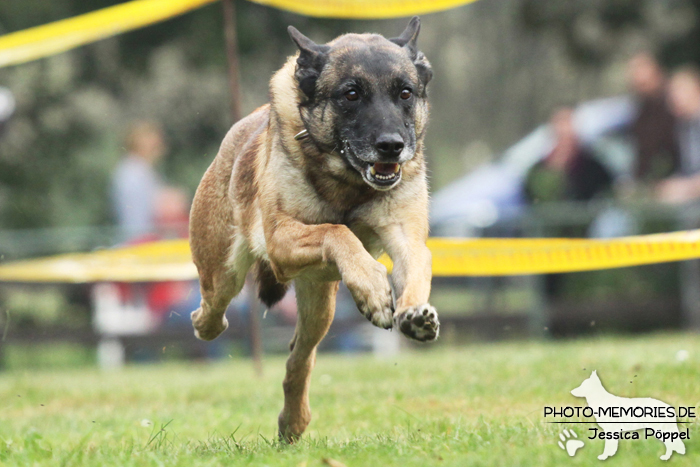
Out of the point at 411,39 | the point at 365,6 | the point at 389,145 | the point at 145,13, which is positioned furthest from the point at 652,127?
the point at 389,145

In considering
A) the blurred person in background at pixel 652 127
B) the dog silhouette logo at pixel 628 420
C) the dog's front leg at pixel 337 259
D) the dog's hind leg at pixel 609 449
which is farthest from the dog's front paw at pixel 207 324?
the blurred person in background at pixel 652 127

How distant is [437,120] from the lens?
17125 mm

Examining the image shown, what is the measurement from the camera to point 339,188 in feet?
14.0

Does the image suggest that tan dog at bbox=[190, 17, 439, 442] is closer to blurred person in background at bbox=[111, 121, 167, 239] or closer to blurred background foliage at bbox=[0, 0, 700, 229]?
blurred person in background at bbox=[111, 121, 167, 239]

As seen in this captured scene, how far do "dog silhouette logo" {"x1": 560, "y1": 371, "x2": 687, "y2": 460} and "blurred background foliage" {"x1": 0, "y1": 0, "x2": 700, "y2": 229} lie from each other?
32.6ft

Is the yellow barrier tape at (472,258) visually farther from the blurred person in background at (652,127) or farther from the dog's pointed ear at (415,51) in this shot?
the dog's pointed ear at (415,51)

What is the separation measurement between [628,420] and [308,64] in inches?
83.7

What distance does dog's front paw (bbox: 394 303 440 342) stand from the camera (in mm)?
3521

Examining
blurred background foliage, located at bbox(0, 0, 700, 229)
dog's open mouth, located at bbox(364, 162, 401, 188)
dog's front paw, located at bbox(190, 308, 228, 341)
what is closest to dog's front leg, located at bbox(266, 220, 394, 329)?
dog's open mouth, located at bbox(364, 162, 401, 188)

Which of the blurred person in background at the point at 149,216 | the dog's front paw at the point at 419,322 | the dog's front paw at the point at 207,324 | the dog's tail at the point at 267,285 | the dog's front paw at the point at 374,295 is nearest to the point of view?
the dog's front paw at the point at 419,322

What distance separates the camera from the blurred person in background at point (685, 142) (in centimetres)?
940

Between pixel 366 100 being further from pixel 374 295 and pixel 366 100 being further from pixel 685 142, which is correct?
pixel 685 142

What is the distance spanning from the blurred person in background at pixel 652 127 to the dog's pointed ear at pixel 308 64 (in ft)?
20.1

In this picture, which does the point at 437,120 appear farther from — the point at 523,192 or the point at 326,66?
the point at 326,66
